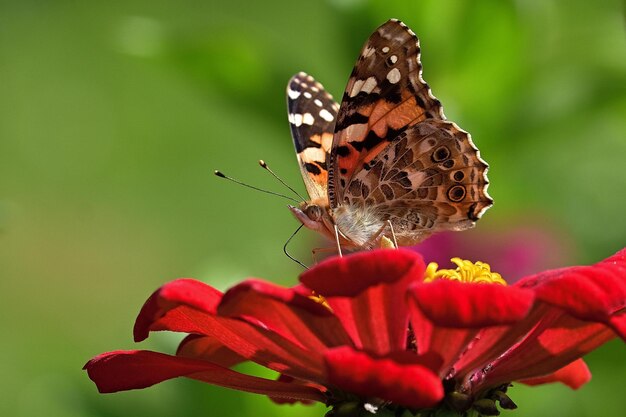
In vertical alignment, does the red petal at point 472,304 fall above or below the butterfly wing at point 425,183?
below

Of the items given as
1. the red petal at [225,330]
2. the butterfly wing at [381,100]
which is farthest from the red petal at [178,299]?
the butterfly wing at [381,100]

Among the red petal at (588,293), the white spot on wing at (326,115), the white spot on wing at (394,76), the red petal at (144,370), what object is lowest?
the red petal at (144,370)

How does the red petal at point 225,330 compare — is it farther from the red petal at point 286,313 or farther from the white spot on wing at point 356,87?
the white spot on wing at point 356,87

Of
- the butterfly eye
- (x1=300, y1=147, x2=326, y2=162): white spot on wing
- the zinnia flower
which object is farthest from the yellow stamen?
(x1=300, y1=147, x2=326, y2=162): white spot on wing

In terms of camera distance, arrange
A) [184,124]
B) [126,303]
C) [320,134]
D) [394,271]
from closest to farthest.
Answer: [394,271]
[320,134]
[126,303]
[184,124]

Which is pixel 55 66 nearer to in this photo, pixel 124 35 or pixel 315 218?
pixel 124 35

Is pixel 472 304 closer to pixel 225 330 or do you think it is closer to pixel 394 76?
pixel 225 330

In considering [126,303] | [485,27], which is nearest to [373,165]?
[485,27]

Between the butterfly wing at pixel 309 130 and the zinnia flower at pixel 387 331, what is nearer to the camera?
the zinnia flower at pixel 387 331
